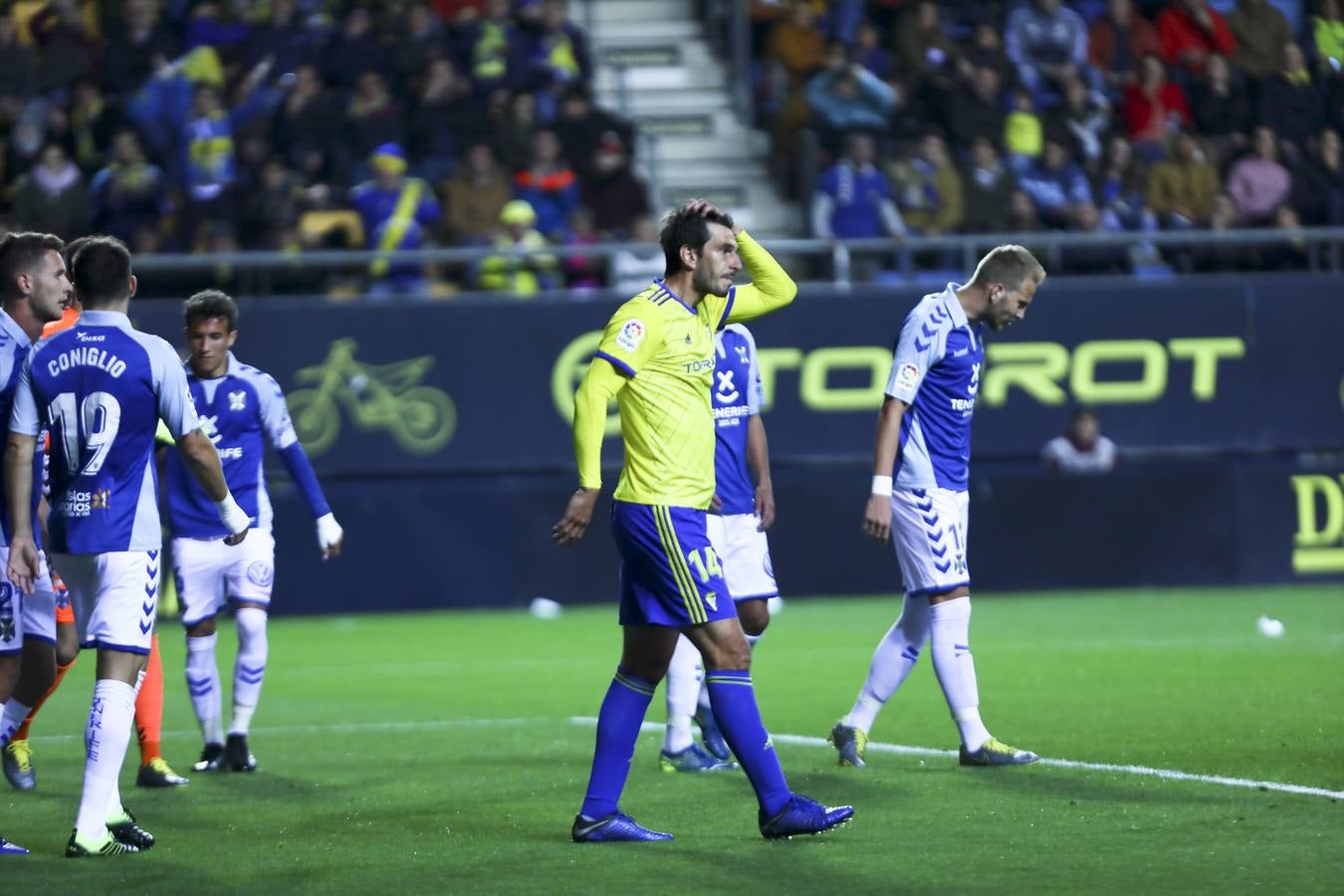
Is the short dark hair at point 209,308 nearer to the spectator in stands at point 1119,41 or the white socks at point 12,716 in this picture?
the white socks at point 12,716

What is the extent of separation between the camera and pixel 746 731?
23.7 ft

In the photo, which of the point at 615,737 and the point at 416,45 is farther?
the point at 416,45

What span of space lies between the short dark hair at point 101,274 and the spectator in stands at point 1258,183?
15.5 meters

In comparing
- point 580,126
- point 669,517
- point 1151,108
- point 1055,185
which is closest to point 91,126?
point 580,126

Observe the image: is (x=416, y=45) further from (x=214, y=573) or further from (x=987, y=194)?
(x=214, y=573)

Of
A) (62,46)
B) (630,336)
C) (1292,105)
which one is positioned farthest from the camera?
(1292,105)

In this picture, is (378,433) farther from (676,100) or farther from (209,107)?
(676,100)

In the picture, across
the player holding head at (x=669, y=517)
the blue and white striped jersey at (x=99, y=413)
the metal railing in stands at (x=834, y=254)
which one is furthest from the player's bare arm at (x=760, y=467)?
the metal railing in stands at (x=834, y=254)

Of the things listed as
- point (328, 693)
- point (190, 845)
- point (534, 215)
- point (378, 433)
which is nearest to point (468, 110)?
point (534, 215)

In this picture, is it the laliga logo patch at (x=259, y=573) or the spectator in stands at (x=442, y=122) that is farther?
the spectator in stands at (x=442, y=122)

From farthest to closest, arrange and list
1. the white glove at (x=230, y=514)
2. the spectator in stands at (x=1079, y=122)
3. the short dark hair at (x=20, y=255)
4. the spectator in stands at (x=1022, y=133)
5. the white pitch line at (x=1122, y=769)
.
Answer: the spectator in stands at (x=1079, y=122) < the spectator in stands at (x=1022, y=133) < the white pitch line at (x=1122, y=769) < the short dark hair at (x=20, y=255) < the white glove at (x=230, y=514)

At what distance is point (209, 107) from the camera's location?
19.2 m

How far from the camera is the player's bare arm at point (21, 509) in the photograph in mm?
7258

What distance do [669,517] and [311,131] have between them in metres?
12.9
